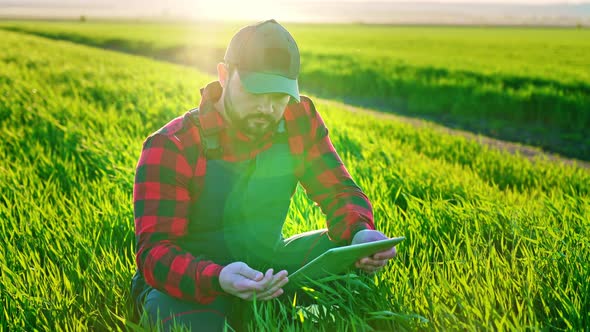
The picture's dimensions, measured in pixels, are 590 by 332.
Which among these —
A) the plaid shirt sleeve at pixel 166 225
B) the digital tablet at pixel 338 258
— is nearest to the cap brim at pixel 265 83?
the plaid shirt sleeve at pixel 166 225

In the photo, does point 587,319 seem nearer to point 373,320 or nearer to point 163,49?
point 373,320

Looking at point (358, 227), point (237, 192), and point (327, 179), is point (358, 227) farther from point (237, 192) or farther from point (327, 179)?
point (237, 192)

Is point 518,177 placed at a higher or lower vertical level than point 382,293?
lower

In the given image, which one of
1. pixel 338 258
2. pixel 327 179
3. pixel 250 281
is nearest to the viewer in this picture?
pixel 250 281

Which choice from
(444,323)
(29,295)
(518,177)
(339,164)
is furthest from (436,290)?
(518,177)

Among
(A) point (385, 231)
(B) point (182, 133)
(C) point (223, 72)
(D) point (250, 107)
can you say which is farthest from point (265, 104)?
(A) point (385, 231)

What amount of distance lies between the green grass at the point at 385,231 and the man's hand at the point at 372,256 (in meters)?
0.07

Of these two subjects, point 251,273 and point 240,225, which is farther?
point 240,225

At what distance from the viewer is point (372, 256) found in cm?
171

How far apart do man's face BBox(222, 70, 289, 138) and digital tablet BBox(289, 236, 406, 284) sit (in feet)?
1.45

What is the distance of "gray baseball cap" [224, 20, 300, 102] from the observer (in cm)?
157

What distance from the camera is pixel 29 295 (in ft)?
6.10

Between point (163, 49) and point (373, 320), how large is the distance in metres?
24.6

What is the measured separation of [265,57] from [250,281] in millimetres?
657
